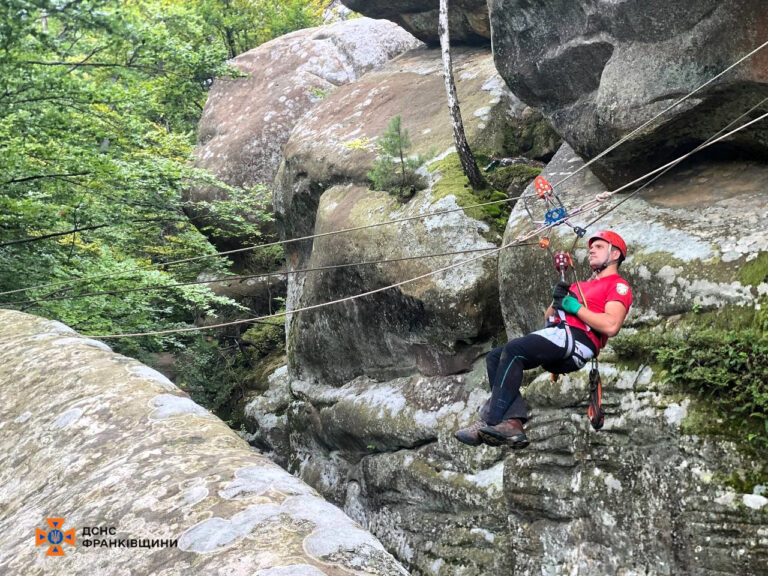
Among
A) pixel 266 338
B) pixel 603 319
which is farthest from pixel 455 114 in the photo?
pixel 266 338

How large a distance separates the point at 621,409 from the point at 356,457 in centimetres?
507

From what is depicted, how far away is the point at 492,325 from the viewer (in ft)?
27.9

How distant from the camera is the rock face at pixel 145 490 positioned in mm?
1879

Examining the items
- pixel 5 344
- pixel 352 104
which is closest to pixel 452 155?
pixel 352 104

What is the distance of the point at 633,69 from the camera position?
6789 millimetres

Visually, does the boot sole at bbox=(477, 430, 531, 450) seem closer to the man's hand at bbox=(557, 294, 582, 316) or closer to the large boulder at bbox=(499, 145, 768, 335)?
the man's hand at bbox=(557, 294, 582, 316)

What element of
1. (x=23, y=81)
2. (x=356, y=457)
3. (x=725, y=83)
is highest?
(x=23, y=81)

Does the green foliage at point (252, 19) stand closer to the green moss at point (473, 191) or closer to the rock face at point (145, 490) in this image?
the green moss at point (473, 191)

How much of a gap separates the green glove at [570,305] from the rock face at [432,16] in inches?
361

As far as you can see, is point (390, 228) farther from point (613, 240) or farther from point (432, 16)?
point (432, 16)

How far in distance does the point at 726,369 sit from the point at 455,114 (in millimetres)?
5056

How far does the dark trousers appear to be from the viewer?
189 inches

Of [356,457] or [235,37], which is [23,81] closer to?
[356,457]

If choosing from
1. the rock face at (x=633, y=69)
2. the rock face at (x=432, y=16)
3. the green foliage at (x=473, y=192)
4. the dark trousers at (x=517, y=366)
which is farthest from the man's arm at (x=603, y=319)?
the rock face at (x=432, y=16)
